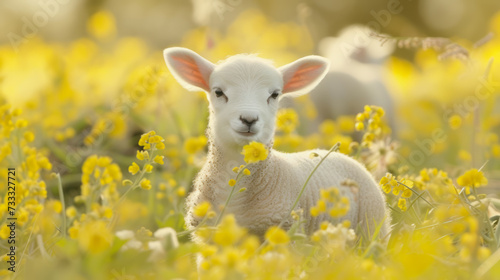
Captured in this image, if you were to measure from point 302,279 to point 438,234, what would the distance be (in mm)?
877

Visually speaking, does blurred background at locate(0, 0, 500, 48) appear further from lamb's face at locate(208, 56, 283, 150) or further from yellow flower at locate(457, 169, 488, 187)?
yellow flower at locate(457, 169, 488, 187)

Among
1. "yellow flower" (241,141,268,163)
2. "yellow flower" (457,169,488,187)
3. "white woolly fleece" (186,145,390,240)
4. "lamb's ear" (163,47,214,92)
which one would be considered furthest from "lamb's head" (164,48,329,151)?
"yellow flower" (457,169,488,187)

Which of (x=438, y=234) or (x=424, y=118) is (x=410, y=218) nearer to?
(x=438, y=234)

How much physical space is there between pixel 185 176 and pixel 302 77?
5.84ft

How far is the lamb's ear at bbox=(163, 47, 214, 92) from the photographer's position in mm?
3064

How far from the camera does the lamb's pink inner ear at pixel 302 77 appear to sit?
320 cm

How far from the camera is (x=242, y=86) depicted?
2.88 m

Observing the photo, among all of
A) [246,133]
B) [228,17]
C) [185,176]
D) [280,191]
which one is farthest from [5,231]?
[228,17]

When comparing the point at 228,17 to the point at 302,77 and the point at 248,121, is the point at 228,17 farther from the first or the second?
the point at 248,121

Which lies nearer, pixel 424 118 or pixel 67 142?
pixel 67 142

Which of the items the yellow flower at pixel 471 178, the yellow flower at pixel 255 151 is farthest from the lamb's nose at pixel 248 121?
the yellow flower at pixel 471 178

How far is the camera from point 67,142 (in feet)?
18.2

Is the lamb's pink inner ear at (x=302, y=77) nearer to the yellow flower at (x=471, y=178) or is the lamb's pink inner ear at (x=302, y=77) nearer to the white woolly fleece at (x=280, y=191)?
the white woolly fleece at (x=280, y=191)

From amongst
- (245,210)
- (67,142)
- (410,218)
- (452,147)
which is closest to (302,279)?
(245,210)
